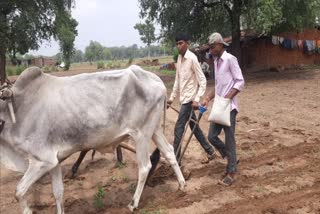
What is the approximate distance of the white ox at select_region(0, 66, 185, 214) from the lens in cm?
507

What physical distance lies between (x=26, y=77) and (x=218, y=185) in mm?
2860

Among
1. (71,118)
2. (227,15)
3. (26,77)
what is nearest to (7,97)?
(26,77)

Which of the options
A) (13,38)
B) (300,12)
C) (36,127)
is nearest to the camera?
(36,127)

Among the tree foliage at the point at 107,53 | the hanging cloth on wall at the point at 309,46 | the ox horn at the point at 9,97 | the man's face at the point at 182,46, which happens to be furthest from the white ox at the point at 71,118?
the tree foliage at the point at 107,53

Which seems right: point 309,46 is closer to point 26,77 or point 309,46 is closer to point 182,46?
point 182,46

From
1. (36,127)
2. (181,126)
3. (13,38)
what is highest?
(13,38)

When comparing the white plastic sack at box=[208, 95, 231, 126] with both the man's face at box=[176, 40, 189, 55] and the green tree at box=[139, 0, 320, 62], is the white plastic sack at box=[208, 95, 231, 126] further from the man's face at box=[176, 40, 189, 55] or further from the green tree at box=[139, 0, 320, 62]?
the green tree at box=[139, 0, 320, 62]

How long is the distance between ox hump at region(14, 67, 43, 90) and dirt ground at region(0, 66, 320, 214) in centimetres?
169

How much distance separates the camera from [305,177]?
618cm

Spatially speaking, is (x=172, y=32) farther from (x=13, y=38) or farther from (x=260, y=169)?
(x=260, y=169)

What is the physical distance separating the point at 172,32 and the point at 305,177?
1637 cm

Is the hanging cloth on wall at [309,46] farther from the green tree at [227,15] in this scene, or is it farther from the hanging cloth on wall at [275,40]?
the green tree at [227,15]

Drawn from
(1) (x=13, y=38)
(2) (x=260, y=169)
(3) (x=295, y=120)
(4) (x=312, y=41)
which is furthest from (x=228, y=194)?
A: (4) (x=312, y=41)

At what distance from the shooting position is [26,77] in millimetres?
5281
